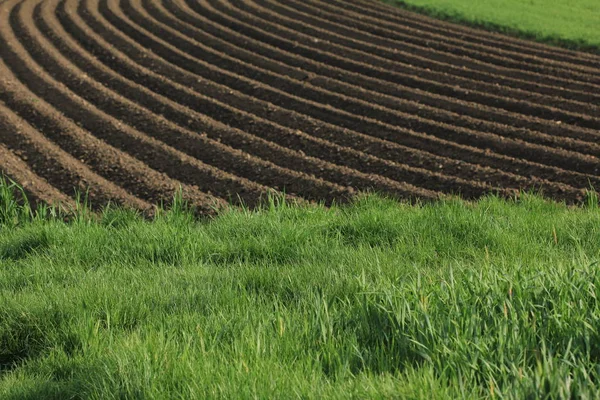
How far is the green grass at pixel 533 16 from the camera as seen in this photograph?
40.5 feet

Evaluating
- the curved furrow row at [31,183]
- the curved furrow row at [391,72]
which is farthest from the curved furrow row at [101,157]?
the curved furrow row at [391,72]

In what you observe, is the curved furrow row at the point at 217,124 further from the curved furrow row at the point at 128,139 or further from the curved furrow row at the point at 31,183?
the curved furrow row at the point at 31,183

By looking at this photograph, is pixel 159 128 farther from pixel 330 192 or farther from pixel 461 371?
pixel 461 371

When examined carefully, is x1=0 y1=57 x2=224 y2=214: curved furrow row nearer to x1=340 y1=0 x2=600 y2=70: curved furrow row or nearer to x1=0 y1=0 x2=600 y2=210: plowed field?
x1=0 y1=0 x2=600 y2=210: plowed field

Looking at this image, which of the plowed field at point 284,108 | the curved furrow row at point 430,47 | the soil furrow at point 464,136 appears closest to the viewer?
the plowed field at point 284,108

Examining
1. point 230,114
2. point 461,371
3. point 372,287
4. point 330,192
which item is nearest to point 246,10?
point 230,114

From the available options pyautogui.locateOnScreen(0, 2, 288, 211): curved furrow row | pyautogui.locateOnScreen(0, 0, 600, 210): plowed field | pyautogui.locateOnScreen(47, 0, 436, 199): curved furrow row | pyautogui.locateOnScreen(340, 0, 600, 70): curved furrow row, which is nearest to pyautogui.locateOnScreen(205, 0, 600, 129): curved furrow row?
pyautogui.locateOnScreen(0, 0, 600, 210): plowed field

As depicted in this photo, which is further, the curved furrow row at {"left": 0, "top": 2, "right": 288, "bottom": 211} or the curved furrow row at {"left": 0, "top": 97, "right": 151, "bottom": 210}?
the curved furrow row at {"left": 0, "top": 2, "right": 288, "bottom": 211}

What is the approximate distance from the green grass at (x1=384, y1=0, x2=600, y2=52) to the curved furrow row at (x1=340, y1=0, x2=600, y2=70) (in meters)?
0.44

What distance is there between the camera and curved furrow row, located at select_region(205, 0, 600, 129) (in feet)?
27.0

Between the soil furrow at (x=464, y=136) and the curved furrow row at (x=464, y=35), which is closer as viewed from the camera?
the soil furrow at (x=464, y=136)

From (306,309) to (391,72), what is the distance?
689 cm

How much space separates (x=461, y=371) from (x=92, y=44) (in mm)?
9510

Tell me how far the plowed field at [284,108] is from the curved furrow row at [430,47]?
0.04 m
